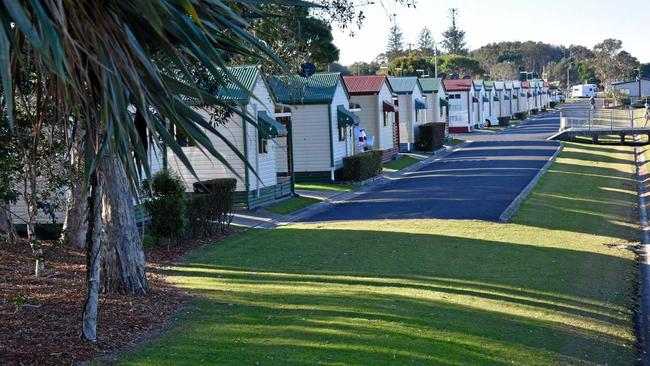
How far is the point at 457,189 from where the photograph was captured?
31.8 m

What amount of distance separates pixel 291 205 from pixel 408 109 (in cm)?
2394

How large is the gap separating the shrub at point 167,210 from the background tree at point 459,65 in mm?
101098

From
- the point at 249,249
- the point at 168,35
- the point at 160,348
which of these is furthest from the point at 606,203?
the point at 168,35

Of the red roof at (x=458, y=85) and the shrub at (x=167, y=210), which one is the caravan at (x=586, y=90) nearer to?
the red roof at (x=458, y=85)

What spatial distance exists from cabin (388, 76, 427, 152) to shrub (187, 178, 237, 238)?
1176 inches

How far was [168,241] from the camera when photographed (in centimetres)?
1864

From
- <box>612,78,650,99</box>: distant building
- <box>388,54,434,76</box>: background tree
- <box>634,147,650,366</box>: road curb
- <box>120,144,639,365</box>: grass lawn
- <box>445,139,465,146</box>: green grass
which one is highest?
<box>388,54,434,76</box>: background tree

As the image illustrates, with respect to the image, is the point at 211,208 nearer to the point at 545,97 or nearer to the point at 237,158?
the point at 237,158

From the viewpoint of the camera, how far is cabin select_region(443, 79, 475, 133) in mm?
69250

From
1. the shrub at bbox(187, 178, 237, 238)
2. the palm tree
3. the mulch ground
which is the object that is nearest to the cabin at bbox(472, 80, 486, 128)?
the shrub at bbox(187, 178, 237, 238)

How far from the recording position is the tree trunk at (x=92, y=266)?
8.48m

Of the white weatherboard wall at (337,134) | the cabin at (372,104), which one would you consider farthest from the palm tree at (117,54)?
the cabin at (372,104)

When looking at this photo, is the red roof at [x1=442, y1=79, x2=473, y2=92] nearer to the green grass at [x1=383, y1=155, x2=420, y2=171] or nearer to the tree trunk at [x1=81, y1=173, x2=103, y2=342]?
the green grass at [x1=383, y1=155, x2=420, y2=171]

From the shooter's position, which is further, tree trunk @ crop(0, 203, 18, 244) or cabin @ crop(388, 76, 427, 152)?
cabin @ crop(388, 76, 427, 152)
